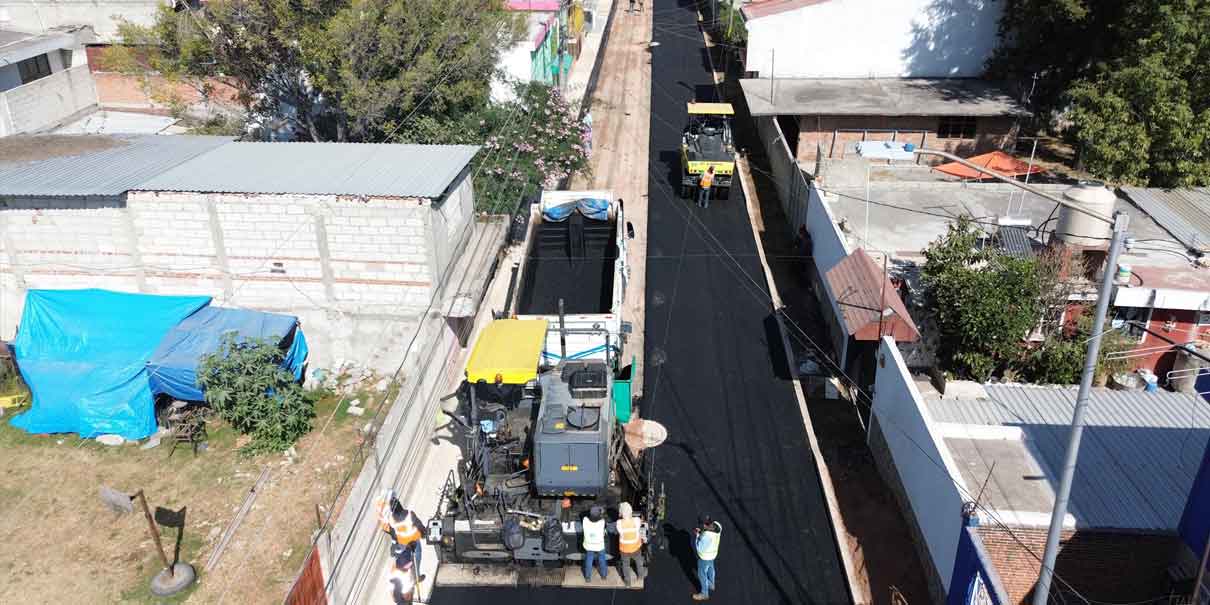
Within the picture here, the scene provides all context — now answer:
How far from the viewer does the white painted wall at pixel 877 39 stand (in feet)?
113

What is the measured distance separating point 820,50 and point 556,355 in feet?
79.4

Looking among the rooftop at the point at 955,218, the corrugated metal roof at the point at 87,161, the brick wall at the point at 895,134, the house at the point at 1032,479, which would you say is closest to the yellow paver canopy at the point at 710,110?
the brick wall at the point at 895,134

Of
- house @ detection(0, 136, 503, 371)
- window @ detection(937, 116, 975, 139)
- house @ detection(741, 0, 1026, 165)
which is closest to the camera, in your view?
house @ detection(0, 136, 503, 371)

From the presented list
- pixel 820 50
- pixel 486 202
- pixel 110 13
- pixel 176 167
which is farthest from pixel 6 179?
pixel 820 50

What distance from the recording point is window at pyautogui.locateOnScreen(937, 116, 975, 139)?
32.9 m

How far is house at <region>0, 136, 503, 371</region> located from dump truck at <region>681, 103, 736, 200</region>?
34.6ft

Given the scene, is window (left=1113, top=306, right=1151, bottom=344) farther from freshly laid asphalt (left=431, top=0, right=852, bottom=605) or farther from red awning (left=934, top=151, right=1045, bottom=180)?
red awning (left=934, top=151, right=1045, bottom=180)

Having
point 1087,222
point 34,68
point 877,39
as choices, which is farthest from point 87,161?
point 877,39

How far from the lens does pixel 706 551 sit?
12.8 m

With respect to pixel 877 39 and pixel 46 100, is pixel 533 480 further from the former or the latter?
pixel 877 39

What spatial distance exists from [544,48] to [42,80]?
19.6 m

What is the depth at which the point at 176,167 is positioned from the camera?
66.5ft

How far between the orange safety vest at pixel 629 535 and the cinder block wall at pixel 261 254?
8.61 metres

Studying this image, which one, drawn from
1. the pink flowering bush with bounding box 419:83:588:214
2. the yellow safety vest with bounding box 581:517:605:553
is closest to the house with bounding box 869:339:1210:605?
the yellow safety vest with bounding box 581:517:605:553
